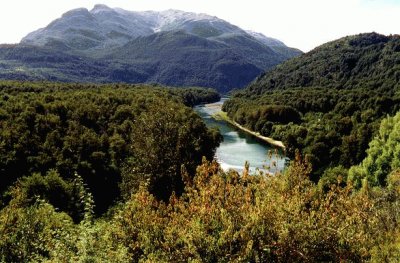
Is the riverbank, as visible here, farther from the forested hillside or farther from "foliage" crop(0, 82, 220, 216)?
"foliage" crop(0, 82, 220, 216)

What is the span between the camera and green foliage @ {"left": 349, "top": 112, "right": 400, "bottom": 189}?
7394cm

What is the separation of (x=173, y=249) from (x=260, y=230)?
388 cm

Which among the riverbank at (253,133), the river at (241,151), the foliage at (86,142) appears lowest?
the river at (241,151)

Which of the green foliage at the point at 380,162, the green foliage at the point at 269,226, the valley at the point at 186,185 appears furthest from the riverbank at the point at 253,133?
the green foliage at the point at 269,226

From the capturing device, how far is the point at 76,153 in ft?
230

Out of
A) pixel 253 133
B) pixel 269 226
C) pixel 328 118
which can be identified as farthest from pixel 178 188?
Answer: pixel 253 133

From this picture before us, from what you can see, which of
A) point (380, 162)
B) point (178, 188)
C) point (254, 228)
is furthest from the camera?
point (380, 162)

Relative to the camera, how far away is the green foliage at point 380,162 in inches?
2911

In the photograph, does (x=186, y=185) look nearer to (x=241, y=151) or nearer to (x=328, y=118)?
(x=241, y=151)

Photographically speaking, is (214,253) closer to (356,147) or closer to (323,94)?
(356,147)

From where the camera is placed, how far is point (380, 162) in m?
75.1

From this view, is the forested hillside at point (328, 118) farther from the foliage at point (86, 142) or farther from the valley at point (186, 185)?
the foliage at point (86, 142)

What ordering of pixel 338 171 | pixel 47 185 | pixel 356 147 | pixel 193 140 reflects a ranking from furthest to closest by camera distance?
pixel 356 147 → pixel 338 171 → pixel 193 140 → pixel 47 185

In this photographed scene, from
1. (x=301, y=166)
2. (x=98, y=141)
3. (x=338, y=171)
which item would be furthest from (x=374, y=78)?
(x=301, y=166)
